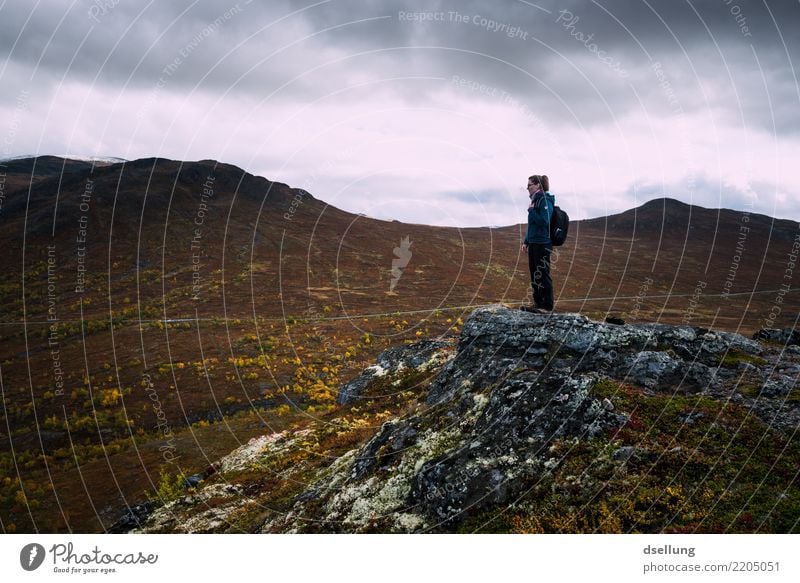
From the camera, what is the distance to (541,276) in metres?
11.1

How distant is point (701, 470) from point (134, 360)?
39637 mm

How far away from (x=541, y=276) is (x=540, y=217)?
1.40 m

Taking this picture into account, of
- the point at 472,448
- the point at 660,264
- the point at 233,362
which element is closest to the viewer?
the point at 472,448

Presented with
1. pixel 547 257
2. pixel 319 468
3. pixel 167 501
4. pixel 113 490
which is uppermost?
pixel 547 257

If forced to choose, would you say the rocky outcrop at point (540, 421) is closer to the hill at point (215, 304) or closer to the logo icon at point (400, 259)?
the hill at point (215, 304)

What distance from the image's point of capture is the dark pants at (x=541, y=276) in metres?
11.0

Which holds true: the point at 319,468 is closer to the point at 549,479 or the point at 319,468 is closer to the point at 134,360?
the point at 549,479

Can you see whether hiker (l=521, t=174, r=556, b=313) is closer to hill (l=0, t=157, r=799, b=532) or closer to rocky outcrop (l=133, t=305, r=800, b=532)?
rocky outcrop (l=133, t=305, r=800, b=532)

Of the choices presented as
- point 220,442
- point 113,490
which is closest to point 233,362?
point 220,442

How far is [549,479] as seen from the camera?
21.2 ft

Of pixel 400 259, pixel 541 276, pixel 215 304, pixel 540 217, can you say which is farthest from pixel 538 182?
pixel 400 259
